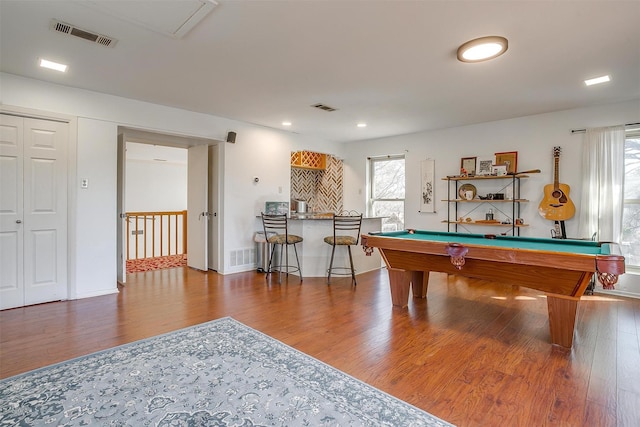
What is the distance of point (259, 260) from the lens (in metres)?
5.61

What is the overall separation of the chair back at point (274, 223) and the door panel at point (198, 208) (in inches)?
41.1

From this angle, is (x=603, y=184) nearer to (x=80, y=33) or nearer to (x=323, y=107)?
(x=323, y=107)

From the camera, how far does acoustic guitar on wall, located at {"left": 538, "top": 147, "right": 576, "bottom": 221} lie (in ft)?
14.9

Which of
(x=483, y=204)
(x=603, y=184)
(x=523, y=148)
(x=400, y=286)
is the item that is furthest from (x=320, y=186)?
(x=603, y=184)

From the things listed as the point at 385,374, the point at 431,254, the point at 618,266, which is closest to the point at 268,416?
the point at 385,374

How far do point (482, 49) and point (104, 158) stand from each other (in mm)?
4355

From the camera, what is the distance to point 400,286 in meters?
3.56

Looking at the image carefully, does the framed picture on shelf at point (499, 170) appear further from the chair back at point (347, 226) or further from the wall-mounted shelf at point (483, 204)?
the chair back at point (347, 226)

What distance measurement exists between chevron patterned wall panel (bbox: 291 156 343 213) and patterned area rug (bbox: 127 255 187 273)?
2.67 meters

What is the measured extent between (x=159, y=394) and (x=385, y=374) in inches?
55.9

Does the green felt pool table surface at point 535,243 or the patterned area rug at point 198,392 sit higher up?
the green felt pool table surface at point 535,243

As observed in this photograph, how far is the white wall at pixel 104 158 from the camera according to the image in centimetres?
372

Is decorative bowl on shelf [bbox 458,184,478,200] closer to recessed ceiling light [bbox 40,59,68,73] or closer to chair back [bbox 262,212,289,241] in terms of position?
chair back [bbox 262,212,289,241]

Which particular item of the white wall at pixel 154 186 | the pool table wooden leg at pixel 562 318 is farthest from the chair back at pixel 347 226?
the white wall at pixel 154 186
